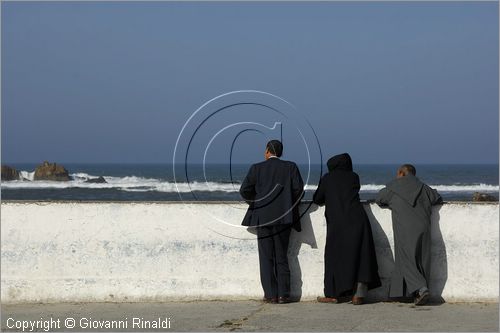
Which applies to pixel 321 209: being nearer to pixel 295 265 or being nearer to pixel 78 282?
pixel 295 265

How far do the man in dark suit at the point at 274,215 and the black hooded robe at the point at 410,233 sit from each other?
0.93 m

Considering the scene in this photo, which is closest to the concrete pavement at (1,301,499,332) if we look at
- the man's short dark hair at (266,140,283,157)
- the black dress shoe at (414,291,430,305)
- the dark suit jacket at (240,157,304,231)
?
the black dress shoe at (414,291,430,305)

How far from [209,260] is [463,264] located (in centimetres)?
248

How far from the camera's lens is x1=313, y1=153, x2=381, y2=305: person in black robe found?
830 centimetres

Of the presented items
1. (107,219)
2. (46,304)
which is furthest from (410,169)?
(46,304)

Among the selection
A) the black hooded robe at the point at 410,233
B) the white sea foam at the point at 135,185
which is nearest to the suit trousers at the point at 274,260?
the black hooded robe at the point at 410,233

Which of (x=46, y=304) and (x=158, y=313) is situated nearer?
(x=158, y=313)

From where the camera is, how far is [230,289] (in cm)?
857

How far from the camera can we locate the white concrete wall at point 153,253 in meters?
8.54

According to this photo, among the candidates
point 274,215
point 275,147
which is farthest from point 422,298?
point 275,147

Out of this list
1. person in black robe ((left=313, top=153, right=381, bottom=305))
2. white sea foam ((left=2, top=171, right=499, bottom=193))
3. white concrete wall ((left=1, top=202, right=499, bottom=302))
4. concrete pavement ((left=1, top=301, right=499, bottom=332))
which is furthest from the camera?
white sea foam ((left=2, top=171, right=499, bottom=193))

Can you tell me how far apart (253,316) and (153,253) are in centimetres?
138

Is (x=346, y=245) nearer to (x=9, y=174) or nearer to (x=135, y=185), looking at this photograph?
(x=135, y=185)

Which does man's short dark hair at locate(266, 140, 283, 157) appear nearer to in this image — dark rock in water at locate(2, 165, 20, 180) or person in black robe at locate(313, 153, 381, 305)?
person in black robe at locate(313, 153, 381, 305)
